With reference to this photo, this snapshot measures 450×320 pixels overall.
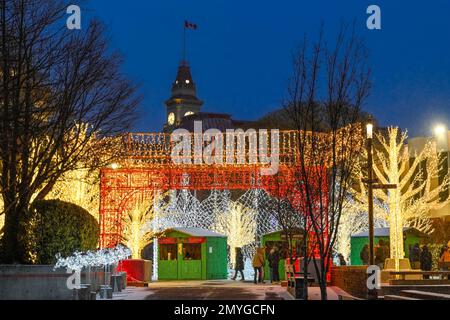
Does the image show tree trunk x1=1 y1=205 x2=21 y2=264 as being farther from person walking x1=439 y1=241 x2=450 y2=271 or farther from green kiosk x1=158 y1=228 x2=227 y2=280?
green kiosk x1=158 y1=228 x2=227 y2=280

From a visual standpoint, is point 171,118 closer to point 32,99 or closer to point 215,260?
point 215,260

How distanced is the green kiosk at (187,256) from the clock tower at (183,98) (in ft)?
452

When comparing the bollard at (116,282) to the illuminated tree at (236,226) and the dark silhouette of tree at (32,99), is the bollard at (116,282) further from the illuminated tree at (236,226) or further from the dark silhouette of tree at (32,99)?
the illuminated tree at (236,226)

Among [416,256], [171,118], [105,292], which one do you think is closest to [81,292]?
[105,292]

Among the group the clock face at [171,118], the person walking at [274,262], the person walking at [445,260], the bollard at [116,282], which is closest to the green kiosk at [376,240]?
the person walking at [274,262]

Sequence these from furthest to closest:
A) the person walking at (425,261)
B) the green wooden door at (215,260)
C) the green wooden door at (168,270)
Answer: the green wooden door at (215,260), the green wooden door at (168,270), the person walking at (425,261)

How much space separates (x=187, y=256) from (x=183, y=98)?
5694 inches

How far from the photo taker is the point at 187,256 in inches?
1510

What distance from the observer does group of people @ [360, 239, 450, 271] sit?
30.5 meters

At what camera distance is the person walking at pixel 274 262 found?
110 feet

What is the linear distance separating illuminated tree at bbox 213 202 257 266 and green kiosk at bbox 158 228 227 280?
13867mm

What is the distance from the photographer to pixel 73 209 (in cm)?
1973

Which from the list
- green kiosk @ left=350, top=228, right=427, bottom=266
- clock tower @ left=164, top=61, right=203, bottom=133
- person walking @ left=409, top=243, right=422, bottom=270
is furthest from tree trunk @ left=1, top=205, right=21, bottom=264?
clock tower @ left=164, top=61, right=203, bottom=133

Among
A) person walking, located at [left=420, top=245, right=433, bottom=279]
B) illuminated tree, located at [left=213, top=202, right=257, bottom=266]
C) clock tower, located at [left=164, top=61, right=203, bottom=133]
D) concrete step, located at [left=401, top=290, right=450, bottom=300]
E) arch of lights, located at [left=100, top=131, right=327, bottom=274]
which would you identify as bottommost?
concrete step, located at [left=401, top=290, right=450, bottom=300]
